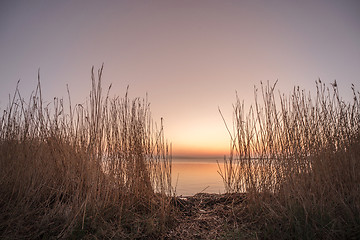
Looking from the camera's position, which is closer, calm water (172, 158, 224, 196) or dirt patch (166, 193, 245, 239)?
dirt patch (166, 193, 245, 239)

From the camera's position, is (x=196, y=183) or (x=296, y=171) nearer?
(x=296, y=171)

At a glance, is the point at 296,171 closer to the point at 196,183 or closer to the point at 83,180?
the point at 83,180

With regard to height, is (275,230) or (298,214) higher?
(298,214)

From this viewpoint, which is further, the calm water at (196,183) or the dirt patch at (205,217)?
the calm water at (196,183)

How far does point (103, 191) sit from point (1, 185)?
Result: 0.84m

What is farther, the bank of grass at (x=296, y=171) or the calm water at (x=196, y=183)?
the calm water at (x=196, y=183)

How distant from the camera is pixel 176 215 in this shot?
235 cm

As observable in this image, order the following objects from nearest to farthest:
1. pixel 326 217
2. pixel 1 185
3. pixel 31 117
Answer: pixel 326 217 < pixel 1 185 < pixel 31 117

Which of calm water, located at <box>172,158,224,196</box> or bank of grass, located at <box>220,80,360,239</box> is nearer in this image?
bank of grass, located at <box>220,80,360,239</box>

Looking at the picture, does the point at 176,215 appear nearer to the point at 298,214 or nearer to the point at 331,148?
the point at 298,214

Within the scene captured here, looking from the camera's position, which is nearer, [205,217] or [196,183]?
[205,217]

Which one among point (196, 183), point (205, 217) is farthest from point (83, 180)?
point (196, 183)

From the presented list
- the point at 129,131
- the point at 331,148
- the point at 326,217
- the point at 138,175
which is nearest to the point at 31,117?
the point at 129,131

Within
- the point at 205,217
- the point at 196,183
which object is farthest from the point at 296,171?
the point at 196,183
